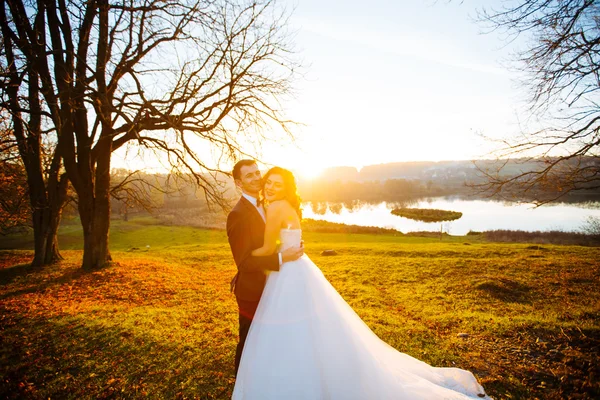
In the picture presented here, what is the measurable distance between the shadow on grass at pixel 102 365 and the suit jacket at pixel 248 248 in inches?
67.7

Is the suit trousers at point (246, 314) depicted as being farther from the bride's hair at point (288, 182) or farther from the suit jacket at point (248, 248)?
the bride's hair at point (288, 182)

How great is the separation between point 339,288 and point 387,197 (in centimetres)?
9994

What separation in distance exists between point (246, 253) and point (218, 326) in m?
4.25

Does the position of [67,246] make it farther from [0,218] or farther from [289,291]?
[289,291]

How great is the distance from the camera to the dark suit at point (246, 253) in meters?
3.66

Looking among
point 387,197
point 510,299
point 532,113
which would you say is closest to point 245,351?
point 532,113

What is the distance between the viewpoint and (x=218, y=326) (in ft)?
22.7

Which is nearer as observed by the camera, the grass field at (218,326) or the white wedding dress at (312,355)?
the white wedding dress at (312,355)

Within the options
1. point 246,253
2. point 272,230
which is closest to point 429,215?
point 272,230

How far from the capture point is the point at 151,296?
967cm

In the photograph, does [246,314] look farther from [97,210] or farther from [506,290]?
[97,210]

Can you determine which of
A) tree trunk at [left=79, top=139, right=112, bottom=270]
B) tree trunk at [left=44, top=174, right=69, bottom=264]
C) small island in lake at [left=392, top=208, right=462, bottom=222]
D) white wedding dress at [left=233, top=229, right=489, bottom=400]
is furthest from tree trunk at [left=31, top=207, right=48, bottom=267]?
small island in lake at [left=392, top=208, right=462, bottom=222]

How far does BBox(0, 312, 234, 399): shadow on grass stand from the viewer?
4160 mm

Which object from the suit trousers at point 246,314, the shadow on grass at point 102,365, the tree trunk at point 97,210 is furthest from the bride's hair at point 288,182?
the tree trunk at point 97,210
